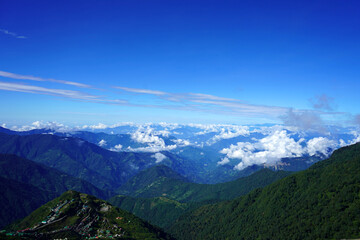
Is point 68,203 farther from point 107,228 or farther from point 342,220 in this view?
point 342,220

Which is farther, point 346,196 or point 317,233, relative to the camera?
point 346,196

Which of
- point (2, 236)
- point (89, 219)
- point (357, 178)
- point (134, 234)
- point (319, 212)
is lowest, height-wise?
point (134, 234)

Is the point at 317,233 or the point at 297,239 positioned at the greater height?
the point at 317,233

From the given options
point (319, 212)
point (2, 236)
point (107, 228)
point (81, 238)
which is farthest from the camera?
point (319, 212)

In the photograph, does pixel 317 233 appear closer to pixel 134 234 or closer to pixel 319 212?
pixel 319 212

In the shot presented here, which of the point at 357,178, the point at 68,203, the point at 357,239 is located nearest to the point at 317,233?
the point at 357,239

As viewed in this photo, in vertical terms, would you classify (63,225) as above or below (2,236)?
below

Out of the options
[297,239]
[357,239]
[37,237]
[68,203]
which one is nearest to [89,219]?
Answer: [68,203]

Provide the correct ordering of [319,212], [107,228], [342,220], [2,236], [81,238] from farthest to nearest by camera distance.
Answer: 1. [319,212]
2. [107,228]
3. [342,220]
4. [81,238]
5. [2,236]

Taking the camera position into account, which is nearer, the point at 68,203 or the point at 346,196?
the point at 346,196

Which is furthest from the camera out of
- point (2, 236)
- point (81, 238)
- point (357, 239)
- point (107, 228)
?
point (107, 228)
